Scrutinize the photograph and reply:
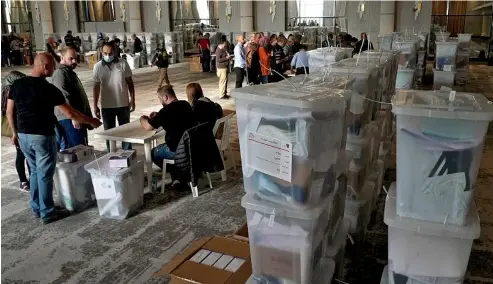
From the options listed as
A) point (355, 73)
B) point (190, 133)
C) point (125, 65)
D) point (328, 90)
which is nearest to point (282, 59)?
point (125, 65)

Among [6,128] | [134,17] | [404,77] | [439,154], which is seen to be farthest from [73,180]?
[134,17]

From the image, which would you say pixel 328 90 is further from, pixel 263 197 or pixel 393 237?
pixel 393 237

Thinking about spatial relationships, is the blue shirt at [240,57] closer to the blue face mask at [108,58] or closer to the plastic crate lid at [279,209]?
the blue face mask at [108,58]

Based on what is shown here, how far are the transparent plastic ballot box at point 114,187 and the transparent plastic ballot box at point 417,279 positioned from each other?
2513 mm

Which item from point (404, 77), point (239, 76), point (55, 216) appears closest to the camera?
point (55, 216)

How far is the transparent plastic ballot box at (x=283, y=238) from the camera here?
6.97ft

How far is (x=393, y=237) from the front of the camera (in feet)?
7.25

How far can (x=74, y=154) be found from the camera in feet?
13.8

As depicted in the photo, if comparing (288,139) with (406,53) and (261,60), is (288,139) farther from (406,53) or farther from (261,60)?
(261,60)

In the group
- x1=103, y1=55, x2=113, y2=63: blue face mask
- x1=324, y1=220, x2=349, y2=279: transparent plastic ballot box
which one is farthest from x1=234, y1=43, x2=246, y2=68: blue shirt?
x1=324, y1=220, x2=349, y2=279: transparent plastic ballot box

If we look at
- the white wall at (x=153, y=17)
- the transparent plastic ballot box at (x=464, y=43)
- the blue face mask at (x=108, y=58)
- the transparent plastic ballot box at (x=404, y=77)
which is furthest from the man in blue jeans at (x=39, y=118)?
the white wall at (x=153, y=17)

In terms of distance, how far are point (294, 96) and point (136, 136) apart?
9.37 feet

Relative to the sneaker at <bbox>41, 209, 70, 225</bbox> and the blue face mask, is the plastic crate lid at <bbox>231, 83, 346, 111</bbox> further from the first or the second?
the blue face mask

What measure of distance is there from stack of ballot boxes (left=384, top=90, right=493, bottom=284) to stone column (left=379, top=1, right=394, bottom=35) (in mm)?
16444
